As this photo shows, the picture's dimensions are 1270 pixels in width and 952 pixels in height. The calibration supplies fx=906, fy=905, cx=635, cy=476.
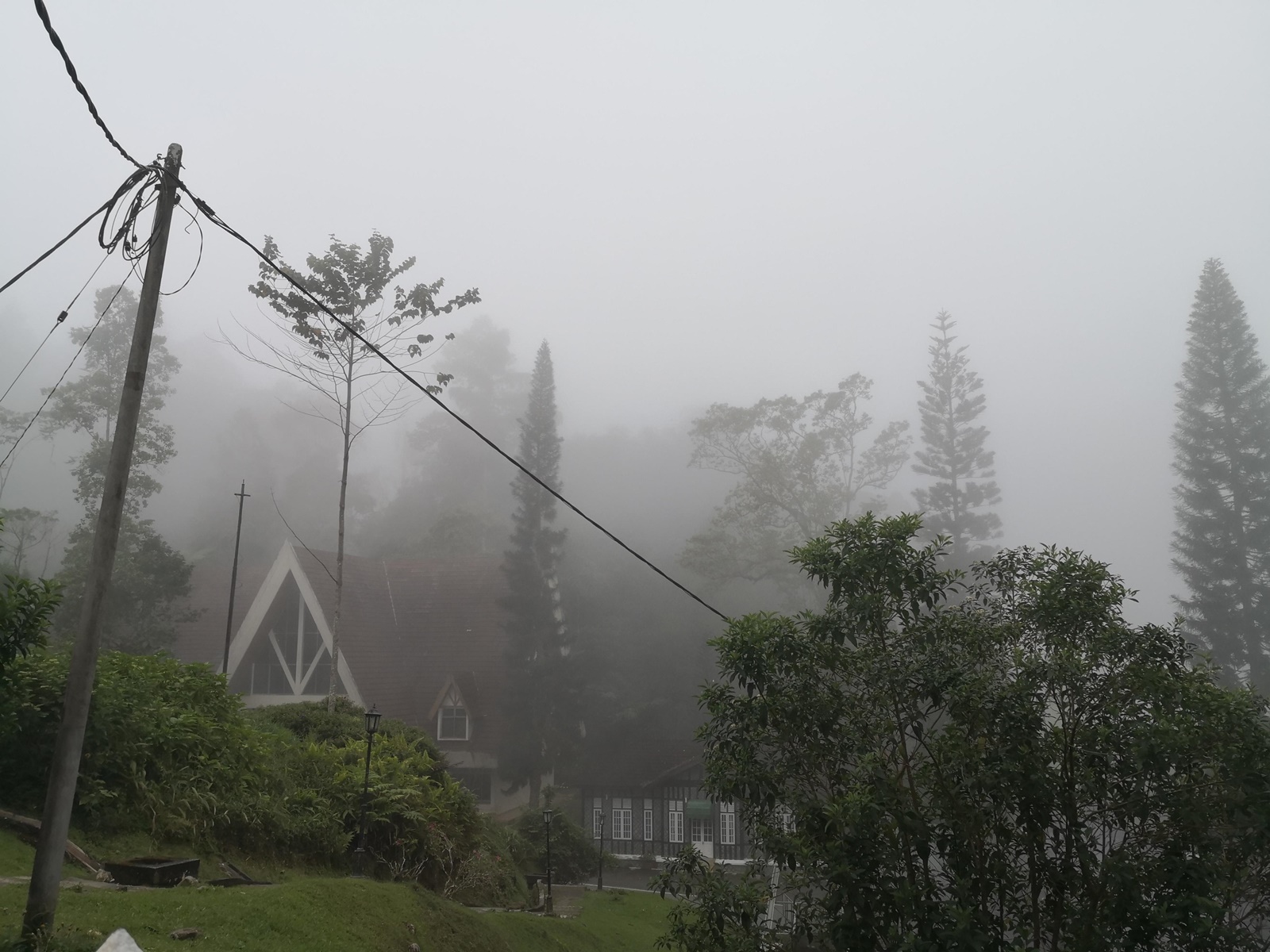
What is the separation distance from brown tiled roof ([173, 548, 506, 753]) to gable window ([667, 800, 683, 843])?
6734 mm

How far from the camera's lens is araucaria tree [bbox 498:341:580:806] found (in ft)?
103

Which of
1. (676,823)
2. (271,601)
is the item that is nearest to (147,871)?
(271,601)

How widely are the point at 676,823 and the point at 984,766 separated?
23.0 meters

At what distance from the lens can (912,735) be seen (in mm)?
8102

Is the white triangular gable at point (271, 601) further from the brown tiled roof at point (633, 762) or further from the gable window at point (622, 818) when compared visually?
the gable window at point (622, 818)

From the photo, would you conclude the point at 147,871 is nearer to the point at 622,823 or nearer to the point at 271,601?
the point at 271,601

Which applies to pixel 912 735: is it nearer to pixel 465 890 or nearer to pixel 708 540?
pixel 465 890

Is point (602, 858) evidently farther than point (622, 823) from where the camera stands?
No

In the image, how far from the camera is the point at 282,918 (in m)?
9.12

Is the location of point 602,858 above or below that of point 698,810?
below

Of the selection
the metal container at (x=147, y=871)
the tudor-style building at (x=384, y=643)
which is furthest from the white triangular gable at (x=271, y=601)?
the metal container at (x=147, y=871)

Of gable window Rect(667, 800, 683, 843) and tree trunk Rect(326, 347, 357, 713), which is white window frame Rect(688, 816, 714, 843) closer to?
gable window Rect(667, 800, 683, 843)

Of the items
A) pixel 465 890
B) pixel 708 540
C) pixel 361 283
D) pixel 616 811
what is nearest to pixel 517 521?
pixel 708 540

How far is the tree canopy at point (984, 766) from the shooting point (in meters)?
6.84
